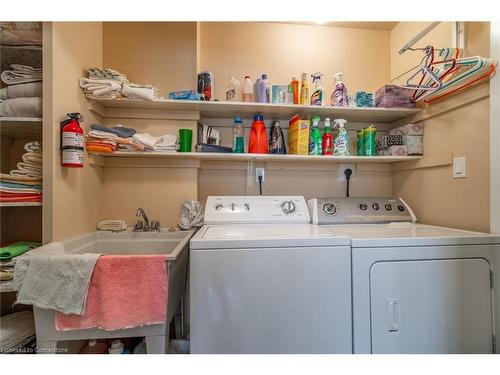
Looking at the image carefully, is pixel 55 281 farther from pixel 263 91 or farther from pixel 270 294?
pixel 263 91

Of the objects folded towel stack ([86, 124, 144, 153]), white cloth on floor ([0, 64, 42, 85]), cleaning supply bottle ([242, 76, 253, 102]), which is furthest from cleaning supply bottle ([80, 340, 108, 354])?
cleaning supply bottle ([242, 76, 253, 102])

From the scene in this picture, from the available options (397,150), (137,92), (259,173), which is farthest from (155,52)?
(397,150)

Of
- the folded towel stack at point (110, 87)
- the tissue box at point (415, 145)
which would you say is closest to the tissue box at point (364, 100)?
the tissue box at point (415, 145)

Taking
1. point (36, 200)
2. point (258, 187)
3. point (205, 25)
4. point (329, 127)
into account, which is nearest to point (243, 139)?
point (258, 187)

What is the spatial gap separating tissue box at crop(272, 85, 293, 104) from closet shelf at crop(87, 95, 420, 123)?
64mm

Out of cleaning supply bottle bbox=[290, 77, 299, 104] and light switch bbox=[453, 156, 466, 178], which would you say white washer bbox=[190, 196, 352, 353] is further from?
cleaning supply bottle bbox=[290, 77, 299, 104]

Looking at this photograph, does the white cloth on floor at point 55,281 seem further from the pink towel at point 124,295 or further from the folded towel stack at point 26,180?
the folded towel stack at point 26,180

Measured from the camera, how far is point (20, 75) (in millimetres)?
1397

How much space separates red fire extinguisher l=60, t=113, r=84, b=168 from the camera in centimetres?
136

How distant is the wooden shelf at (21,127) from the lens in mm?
1352

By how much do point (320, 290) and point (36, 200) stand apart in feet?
5.28

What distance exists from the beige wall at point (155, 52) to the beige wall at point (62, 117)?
0.52 ft
